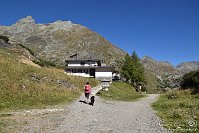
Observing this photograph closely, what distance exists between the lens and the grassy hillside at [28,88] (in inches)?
1243

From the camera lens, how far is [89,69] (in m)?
93.4

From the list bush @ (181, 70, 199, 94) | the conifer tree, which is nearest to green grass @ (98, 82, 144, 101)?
bush @ (181, 70, 199, 94)

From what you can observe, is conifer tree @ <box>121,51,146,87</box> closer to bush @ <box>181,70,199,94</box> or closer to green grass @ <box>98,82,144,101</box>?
bush @ <box>181,70,199,94</box>

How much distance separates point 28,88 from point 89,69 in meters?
55.9

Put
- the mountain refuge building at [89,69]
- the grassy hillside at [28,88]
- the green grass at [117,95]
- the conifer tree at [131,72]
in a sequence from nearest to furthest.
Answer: the grassy hillside at [28,88]
the green grass at [117,95]
the mountain refuge building at [89,69]
the conifer tree at [131,72]

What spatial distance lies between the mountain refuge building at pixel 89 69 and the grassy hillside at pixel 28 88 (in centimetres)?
4024

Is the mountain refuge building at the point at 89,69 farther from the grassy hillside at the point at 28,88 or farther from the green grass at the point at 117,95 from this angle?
the grassy hillside at the point at 28,88

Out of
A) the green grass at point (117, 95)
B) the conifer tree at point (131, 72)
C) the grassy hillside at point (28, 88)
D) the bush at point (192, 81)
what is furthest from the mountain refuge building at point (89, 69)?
the grassy hillside at point (28, 88)

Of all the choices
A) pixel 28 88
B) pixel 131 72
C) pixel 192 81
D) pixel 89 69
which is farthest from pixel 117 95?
pixel 131 72

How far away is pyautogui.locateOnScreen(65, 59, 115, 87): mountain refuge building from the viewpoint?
299 feet

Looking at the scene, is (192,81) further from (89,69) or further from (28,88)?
(28,88)

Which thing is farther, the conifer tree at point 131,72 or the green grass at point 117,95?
the conifer tree at point 131,72

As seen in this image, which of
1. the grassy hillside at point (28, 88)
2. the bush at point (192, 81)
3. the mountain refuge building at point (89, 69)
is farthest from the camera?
the mountain refuge building at point (89, 69)

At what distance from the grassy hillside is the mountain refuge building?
132 ft
